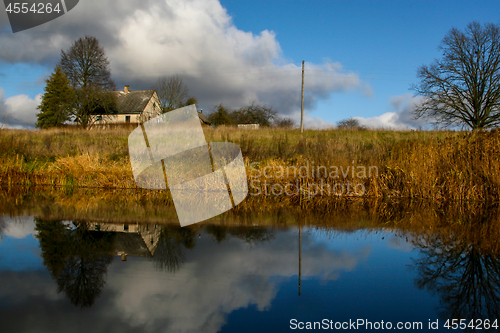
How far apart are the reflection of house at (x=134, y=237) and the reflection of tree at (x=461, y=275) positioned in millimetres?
3831

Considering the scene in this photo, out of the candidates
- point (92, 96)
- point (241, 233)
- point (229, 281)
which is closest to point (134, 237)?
point (241, 233)

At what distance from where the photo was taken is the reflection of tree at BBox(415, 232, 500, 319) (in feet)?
10.6


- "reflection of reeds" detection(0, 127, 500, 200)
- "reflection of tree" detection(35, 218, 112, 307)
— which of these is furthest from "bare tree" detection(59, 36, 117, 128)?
"reflection of tree" detection(35, 218, 112, 307)

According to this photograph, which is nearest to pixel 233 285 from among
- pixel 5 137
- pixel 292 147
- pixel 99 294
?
pixel 99 294

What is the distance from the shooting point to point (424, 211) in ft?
26.5

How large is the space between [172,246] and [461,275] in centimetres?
410

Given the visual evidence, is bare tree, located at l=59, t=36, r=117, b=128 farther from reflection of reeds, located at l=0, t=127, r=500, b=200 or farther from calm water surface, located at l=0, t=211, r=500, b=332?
calm water surface, located at l=0, t=211, r=500, b=332

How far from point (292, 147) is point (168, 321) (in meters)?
12.6

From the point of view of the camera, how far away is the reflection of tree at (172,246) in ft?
13.8

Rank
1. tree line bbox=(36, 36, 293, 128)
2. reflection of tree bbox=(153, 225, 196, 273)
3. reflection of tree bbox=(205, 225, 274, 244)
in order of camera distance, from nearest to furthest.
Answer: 1. reflection of tree bbox=(153, 225, 196, 273)
2. reflection of tree bbox=(205, 225, 274, 244)
3. tree line bbox=(36, 36, 293, 128)

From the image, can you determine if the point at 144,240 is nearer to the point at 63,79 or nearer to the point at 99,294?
the point at 99,294

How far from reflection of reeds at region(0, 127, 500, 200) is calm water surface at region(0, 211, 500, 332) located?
13.6 ft

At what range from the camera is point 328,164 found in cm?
1032

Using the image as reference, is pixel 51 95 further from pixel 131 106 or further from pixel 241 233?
pixel 241 233
